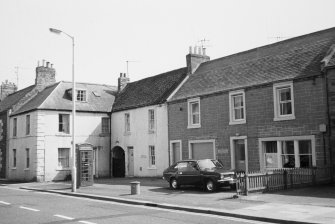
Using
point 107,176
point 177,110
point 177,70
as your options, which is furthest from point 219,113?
point 107,176

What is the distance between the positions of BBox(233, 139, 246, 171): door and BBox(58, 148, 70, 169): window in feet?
52.2

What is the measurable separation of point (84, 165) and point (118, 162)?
36.4ft

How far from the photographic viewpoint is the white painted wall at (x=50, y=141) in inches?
1288

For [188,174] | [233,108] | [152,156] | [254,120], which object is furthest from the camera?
[152,156]

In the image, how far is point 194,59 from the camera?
1233 inches

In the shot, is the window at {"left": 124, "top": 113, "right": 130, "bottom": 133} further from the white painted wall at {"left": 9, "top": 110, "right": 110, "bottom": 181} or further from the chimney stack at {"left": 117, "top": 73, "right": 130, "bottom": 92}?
the chimney stack at {"left": 117, "top": 73, "right": 130, "bottom": 92}

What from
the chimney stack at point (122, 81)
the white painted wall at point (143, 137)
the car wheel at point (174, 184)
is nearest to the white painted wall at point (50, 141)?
the white painted wall at point (143, 137)

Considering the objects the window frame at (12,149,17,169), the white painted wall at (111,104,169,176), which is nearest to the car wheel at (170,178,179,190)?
the white painted wall at (111,104,169,176)

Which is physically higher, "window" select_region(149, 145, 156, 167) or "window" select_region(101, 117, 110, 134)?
"window" select_region(101, 117, 110, 134)

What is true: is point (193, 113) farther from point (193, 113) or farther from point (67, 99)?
point (67, 99)

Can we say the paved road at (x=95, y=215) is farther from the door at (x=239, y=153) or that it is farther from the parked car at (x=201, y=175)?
the door at (x=239, y=153)

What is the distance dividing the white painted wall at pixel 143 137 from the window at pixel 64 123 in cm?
418

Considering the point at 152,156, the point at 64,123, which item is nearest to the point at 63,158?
the point at 64,123

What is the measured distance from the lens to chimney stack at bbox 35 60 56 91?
3850 centimetres
